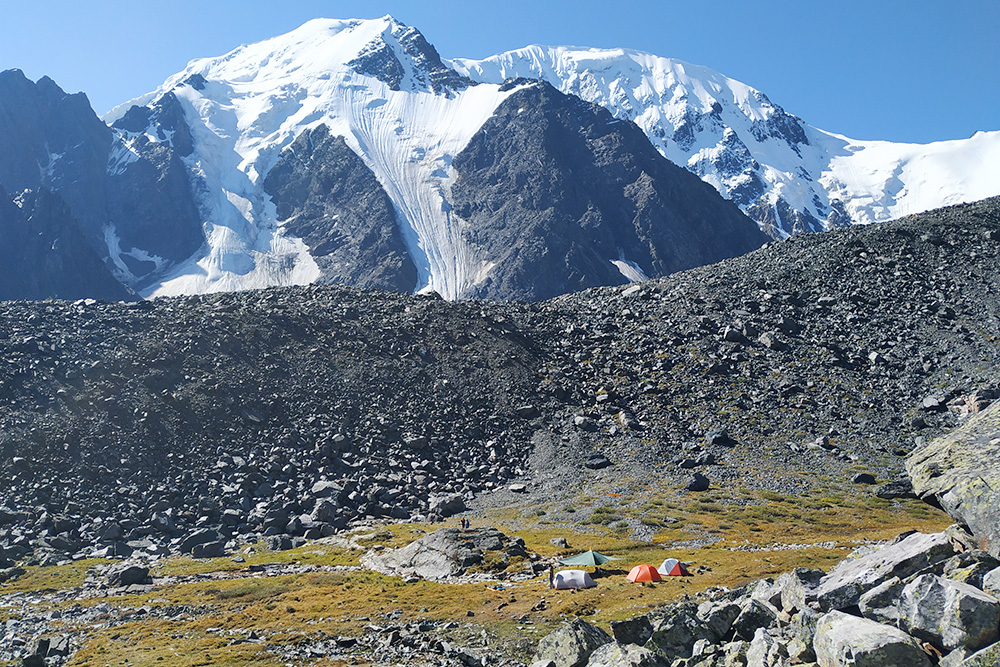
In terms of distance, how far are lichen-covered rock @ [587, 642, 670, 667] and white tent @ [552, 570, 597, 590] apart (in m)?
17.1

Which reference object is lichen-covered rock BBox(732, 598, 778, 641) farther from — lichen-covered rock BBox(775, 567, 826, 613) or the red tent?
the red tent

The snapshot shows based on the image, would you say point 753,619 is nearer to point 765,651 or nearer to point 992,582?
point 765,651

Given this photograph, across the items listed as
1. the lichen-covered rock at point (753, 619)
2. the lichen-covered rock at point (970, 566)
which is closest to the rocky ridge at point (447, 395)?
the lichen-covered rock at point (753, 619)

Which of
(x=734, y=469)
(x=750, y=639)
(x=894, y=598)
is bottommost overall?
(x=734, y=469)

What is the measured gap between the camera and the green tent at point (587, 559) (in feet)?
153

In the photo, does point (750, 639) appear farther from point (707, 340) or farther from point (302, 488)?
point (707, 340)

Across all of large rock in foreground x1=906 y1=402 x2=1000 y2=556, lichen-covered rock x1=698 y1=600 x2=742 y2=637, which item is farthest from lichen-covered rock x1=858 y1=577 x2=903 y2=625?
lichen-covered rock x1=698 y1=600 x2=742 y2=637

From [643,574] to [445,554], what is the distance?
13356 millimetres

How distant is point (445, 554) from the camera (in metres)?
49.6

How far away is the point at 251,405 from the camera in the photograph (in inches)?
3036

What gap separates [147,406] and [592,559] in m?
46.2

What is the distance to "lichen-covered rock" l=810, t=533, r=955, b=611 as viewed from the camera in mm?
20422

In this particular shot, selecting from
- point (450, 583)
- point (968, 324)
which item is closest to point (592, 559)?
point (450, 583)

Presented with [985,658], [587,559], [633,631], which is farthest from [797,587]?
[587,559]
